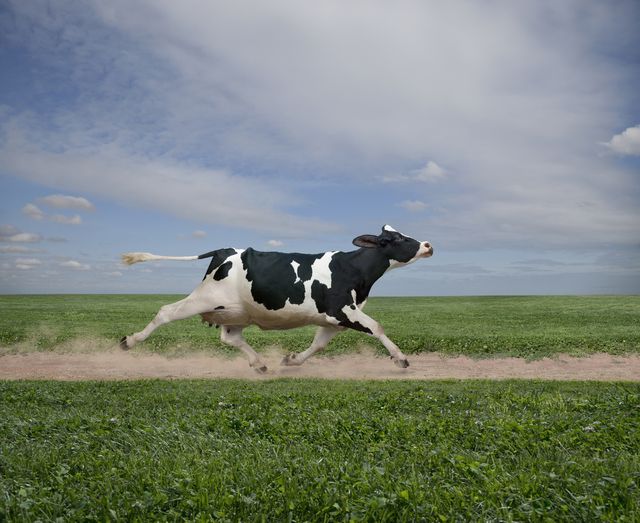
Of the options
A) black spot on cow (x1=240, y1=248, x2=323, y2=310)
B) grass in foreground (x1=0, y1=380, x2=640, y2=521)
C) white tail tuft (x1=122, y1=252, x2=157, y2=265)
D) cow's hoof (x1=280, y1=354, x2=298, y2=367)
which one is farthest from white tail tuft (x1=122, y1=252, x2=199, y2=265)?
grass in foreground (x1=0, y1=380, x2=640, y2=521)

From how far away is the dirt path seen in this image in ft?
47.5

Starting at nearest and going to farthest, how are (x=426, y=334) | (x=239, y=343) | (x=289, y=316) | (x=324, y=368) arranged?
(x=289, y=316)
(x=239, y=343)
(x=324, y=368)
(x=426, y=334)

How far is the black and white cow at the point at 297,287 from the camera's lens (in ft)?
43.5

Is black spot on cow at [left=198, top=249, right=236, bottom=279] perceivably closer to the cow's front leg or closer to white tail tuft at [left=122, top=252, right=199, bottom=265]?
white tail tuft at [left=122, top=252, right=199, bottom=265]

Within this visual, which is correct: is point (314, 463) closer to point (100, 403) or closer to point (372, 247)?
point (100, 403)

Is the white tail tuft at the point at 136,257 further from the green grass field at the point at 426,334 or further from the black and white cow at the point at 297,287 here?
the green grass field at the point at 426,334

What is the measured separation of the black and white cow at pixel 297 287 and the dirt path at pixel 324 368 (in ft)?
4.03

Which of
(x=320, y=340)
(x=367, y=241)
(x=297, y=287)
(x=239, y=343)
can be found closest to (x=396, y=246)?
(x=367, y=241)

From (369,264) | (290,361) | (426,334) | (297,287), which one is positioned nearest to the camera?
(297,287)

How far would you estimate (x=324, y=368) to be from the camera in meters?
15.8

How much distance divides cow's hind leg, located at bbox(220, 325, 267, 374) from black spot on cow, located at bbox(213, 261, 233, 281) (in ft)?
4.84

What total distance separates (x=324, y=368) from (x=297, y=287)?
3.35 m

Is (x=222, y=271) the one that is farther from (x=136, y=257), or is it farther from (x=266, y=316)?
(x=136, y=257)

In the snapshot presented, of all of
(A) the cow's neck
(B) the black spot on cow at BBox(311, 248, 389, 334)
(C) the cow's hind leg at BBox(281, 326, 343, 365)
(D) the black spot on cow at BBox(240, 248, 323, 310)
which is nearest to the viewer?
(B) the black spot on cow at BBox(311, 248, 389, 334)
